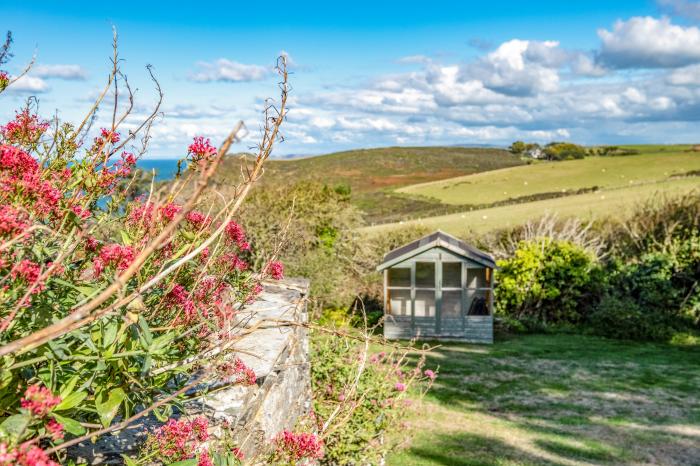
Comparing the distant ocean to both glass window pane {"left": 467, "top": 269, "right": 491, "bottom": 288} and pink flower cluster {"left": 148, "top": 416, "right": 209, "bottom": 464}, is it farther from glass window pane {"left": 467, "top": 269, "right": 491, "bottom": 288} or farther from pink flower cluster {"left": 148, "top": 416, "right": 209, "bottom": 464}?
glass window pane {"left": 467, "top": 269, "right": 491, "bottom": 288}

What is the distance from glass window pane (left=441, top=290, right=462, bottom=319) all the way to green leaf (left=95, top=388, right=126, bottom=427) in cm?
1587

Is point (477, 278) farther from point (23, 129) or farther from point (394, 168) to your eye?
point (394, 168)

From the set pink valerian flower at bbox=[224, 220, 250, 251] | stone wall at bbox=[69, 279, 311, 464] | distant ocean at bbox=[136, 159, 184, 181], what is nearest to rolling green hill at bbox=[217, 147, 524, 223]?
stone wall at bbox=[69, 279, 311, 464]

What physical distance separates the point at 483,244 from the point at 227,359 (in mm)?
19108

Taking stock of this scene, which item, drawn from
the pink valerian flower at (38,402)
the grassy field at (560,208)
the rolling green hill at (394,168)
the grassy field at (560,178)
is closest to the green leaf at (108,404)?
the pink valerian flower at (38,402)

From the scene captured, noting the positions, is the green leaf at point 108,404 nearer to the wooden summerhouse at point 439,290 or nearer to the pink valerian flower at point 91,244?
the pink valerian flower at point 91,244

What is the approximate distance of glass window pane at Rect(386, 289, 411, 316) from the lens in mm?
17391

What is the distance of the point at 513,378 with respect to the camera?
12.1 metres

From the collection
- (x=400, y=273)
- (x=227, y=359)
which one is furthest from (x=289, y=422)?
(x=400, y=273)

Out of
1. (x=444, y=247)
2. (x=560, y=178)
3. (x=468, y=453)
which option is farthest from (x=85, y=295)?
(x=560, y=178)

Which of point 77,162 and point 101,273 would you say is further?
point 77,162

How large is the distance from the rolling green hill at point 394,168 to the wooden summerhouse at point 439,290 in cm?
2418

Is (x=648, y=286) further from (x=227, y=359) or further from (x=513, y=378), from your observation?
(x=227, y=359)

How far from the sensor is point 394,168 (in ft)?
205
